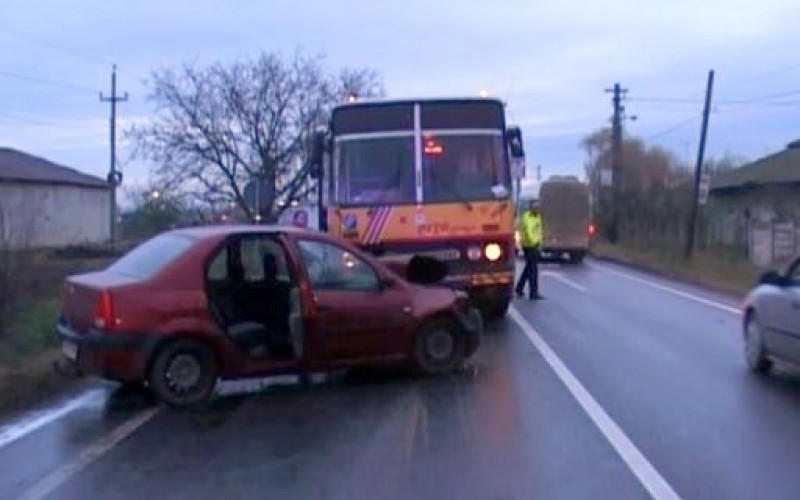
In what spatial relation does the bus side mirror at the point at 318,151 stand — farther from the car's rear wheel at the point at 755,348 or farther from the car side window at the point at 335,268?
the car's rear wheel at the point at 755,348

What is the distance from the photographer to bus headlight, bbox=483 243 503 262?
17234mm

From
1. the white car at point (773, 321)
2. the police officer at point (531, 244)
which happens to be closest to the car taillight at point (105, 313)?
the white car at point (773, 321)

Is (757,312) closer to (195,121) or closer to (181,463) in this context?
(181,463)

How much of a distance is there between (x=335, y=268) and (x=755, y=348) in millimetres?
4520

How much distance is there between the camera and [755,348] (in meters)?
13.2

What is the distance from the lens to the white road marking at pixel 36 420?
9.64 metres

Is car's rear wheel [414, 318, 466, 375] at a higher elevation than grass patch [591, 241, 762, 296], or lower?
higher

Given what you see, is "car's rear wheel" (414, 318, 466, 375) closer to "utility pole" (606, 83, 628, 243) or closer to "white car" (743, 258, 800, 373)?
"white car" (743, 258, 800, 373)

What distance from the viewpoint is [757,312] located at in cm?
1320

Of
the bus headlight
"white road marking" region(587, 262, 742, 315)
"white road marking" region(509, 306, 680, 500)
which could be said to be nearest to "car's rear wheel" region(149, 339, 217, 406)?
"white road marking" region(509, 306, 680, 500)

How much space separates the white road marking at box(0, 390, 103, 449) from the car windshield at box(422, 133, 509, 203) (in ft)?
22.0

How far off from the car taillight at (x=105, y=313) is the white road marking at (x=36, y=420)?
0.80m

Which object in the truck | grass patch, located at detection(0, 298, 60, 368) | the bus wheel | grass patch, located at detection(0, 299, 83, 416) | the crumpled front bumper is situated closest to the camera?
grass patch, located at detection(0, 299, 83, 416)

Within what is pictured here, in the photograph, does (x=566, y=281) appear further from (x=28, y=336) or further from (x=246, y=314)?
(x=246, y=314)
